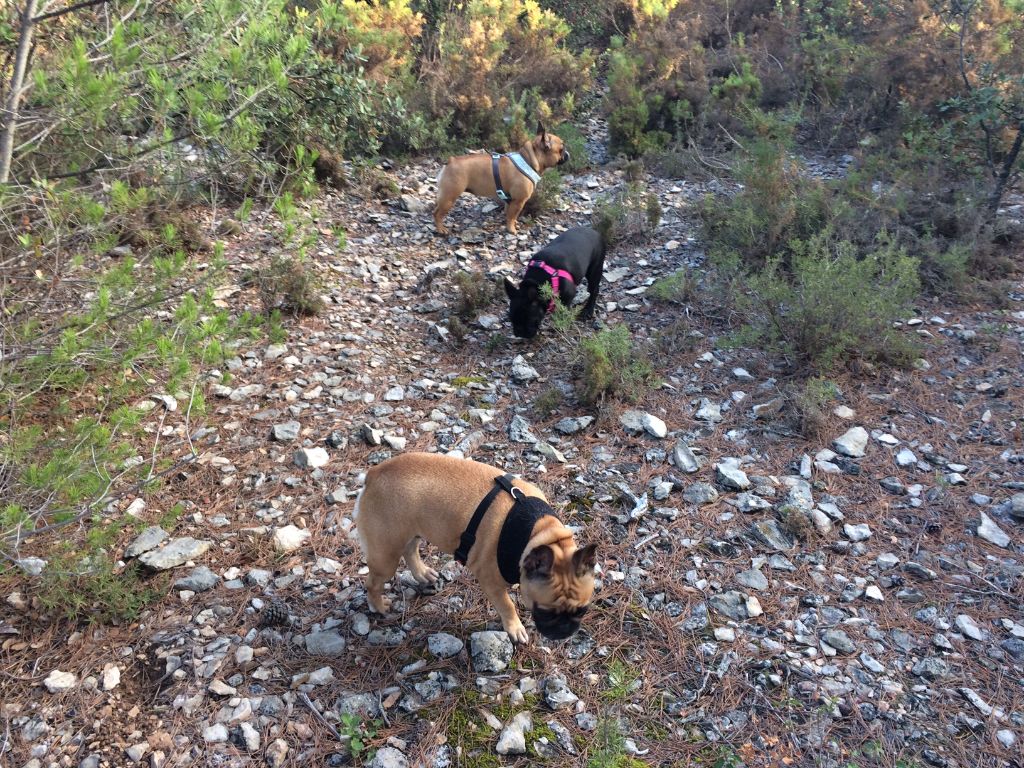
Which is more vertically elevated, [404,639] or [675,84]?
[675,84]

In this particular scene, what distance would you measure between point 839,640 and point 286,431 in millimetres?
4112

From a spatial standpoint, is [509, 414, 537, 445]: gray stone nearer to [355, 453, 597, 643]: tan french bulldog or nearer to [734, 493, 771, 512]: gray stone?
[355, 453, 597, 643]: tan french bulldog

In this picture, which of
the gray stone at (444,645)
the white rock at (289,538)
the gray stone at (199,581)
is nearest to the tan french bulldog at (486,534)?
the gray stone at (444,645)

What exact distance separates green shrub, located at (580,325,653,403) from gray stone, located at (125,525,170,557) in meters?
3.35

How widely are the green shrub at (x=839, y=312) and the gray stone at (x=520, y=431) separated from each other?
237 centimetres

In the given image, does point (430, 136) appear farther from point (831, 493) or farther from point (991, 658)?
point (991, 658)

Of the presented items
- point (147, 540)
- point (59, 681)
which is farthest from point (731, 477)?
point (59, 681)

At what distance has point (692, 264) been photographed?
7.66m

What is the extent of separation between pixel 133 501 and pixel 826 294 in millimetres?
5813

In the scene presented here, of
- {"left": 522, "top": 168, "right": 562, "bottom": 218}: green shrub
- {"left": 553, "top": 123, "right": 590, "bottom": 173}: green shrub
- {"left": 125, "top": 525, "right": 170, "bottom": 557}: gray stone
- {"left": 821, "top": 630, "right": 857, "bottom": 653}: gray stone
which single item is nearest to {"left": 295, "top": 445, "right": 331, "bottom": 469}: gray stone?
{"left": 125, "top": 525, "right": 170, "bottom": 557}: gray stone

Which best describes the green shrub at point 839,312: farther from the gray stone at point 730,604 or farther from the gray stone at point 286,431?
the gray stone at point 286,431

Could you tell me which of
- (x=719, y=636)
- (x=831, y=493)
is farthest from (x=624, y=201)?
(x=719, y=636)

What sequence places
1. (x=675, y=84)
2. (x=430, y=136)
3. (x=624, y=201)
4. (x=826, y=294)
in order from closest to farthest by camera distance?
(x=826, y=294), (x=624, y=201), (x=430, y=136), (x=675, y=84)

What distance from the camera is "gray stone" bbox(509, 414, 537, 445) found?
201 inches
